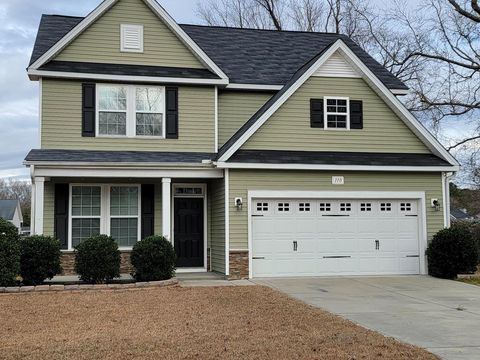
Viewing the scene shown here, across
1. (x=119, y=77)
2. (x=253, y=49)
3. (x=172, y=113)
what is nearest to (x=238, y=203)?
(x=172, y=113)

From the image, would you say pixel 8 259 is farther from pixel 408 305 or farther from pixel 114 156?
pixel 408 305

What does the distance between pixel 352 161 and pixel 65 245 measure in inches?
336

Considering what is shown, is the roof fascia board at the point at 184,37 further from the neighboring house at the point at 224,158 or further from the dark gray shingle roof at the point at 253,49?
the dark gray shingle roof at the point at 253,49

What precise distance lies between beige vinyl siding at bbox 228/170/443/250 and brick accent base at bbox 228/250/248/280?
6.8 inches

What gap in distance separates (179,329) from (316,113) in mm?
9572

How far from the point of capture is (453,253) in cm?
1588

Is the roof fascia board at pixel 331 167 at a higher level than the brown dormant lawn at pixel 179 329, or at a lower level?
higher

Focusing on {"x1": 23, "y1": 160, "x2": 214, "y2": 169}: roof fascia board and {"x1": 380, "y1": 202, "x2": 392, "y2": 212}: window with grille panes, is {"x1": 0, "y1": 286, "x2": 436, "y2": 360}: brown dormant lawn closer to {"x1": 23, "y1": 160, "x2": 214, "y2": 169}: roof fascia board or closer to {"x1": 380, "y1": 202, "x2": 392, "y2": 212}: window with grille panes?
{"x1": 23, "y1": 160, "x2": 214, "y2": 169}: roof fascia board

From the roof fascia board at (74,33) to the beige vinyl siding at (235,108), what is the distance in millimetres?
4254

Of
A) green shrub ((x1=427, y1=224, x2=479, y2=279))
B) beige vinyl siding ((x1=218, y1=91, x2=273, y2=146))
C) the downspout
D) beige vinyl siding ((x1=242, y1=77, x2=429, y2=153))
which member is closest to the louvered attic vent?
beige vinyl siding ((x1=218, y1=91, x2=273, y2=146))

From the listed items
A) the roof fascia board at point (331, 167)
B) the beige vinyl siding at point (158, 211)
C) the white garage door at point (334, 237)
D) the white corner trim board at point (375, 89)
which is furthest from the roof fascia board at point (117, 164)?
the white garage door at point (334, 237)

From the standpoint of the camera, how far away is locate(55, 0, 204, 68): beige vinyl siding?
661 inches

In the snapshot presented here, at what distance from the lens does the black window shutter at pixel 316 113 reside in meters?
16.8

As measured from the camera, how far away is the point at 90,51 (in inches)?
663
